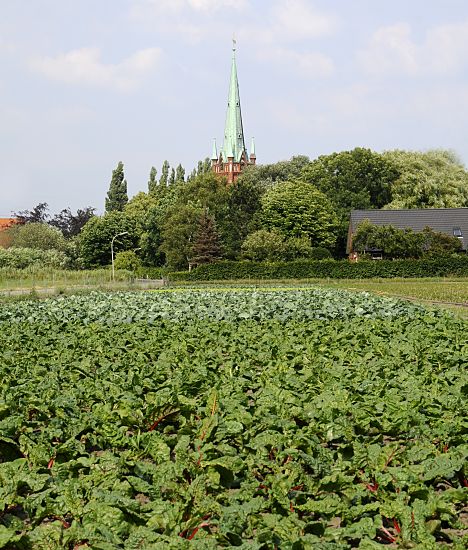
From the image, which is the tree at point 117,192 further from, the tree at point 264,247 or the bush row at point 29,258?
the tree at point 264,247

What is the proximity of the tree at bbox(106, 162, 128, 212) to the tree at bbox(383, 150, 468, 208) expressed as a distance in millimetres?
41637

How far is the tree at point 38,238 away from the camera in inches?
3287

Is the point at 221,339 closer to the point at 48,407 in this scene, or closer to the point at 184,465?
the point at 48,407

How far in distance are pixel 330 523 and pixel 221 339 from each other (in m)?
8.92

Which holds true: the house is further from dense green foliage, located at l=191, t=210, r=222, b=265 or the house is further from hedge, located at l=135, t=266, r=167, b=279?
hedge, located at l=135, t=266, r=167, b=279

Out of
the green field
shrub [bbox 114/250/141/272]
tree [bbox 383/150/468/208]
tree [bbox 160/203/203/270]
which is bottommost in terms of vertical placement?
the green field

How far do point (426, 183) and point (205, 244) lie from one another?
25.3m

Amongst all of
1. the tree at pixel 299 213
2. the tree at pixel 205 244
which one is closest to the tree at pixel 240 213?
the tree at pixel 299 213

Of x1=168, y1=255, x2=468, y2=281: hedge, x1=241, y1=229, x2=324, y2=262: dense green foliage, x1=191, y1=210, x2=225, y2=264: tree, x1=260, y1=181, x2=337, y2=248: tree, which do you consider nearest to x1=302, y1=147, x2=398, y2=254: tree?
x1=260, y1=181, x2=337, y2=248: tree

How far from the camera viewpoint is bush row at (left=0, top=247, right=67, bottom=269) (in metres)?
69.1

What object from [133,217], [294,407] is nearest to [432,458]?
[294,407]

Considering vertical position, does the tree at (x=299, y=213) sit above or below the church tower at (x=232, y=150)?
below

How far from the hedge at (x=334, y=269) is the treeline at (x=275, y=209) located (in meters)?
6.51

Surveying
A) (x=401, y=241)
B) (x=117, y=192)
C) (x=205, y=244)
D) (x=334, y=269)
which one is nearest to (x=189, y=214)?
(x=205, y=244)
